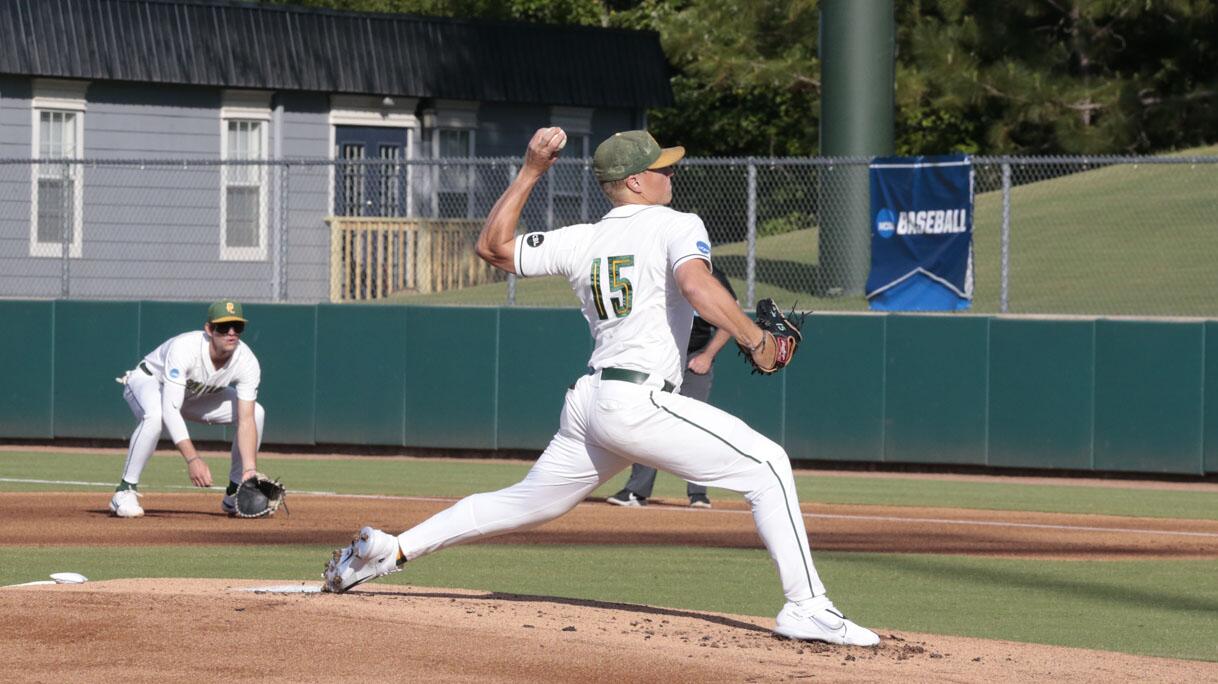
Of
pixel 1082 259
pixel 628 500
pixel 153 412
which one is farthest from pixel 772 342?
pixel 1082 259

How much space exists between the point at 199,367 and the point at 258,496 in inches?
37.2

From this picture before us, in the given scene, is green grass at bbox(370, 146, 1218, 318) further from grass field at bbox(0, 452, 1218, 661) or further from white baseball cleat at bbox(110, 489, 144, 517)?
grass field at bbox(0, 452, 1218, 661)

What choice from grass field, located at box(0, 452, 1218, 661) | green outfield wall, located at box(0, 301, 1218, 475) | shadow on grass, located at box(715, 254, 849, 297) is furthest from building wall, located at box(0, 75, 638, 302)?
grass field, located at box(0, 452, 1218, 661)

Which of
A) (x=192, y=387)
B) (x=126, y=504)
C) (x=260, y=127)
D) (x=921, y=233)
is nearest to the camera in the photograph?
(x=126, y=504)

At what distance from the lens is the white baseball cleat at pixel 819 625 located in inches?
245

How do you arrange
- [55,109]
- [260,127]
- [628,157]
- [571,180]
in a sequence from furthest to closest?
[260,127]
[55,109]
[571,180]
[628,157]

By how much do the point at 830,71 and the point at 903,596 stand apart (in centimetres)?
1222

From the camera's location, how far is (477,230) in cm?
2209

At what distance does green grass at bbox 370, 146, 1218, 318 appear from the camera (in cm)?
1730

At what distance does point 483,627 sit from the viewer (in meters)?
6.43

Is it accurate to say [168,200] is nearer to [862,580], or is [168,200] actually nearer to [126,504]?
[126,504]

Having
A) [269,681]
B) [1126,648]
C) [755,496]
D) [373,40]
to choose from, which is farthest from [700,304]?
[373,40]

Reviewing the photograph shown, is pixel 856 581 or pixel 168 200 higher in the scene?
pixel 168 200

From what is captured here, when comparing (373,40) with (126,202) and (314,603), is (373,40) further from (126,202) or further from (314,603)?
(314,603)
